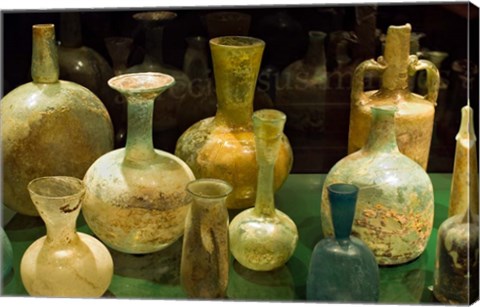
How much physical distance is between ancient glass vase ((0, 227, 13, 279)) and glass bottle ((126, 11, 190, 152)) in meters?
0.49

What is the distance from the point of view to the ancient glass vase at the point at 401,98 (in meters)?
1.98

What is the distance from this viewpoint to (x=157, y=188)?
5.92 feet

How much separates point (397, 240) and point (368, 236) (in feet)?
0.19

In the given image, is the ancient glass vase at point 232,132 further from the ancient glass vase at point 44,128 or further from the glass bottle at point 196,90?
the ancient glass vase at point 44,128

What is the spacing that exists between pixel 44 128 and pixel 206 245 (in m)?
0.51

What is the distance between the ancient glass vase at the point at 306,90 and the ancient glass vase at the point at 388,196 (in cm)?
24

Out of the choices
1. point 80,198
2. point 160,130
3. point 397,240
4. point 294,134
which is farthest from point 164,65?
point 397,240

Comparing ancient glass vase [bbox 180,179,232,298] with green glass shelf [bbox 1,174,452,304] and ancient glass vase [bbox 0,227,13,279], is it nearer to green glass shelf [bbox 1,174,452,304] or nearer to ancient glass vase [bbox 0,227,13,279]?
green glass shelf [bbox 1,174,452,304]

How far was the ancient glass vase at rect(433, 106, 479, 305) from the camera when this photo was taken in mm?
1650

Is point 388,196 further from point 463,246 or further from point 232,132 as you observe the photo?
point 232,132

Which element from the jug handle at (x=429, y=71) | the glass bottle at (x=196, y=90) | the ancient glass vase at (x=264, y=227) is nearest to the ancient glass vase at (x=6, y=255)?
the ancient glass vase at (x=264, y=227)

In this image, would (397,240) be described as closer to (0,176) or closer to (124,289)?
(124,289)

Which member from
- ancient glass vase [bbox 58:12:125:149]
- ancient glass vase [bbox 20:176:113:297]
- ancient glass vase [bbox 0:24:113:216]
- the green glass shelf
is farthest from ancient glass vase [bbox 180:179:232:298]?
ancient glass vase [bbox 58:12:125:149]

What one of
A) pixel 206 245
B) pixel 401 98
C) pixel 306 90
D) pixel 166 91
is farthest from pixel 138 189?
pixel 401 98
